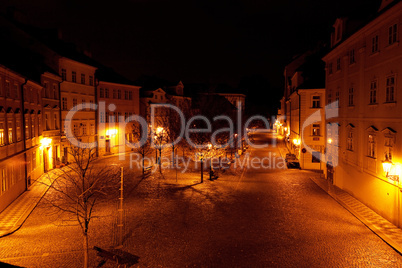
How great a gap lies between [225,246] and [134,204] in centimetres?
725

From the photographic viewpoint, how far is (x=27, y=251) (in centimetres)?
1126

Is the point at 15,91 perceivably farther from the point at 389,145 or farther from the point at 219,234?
the point at 389,145

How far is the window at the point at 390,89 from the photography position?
1456cm

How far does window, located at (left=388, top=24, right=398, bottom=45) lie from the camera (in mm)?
14141

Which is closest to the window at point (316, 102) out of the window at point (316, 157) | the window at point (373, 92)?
the window at point (316, 157)

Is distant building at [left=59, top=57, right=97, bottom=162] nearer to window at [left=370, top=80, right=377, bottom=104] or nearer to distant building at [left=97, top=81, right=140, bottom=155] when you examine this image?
distant building at [left=97, top=81, right=140, bottom=155]

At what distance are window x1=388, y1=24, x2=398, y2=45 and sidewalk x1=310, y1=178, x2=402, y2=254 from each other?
8278mm

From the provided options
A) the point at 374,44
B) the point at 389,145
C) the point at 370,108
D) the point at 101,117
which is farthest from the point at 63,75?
the point at 389,145

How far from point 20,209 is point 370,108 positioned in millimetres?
19200

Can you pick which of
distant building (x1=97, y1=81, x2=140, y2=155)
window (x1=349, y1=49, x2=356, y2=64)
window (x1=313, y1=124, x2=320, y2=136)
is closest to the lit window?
window (x1=349, y1=49, x2=356, y2=64)

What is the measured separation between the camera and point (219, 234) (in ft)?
42.7

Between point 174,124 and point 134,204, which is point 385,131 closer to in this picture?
point 134,204

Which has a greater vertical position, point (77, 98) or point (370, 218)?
point (77, 98)

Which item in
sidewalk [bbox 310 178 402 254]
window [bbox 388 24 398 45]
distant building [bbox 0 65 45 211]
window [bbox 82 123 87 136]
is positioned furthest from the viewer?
window [bbox 82 123 87 136]
